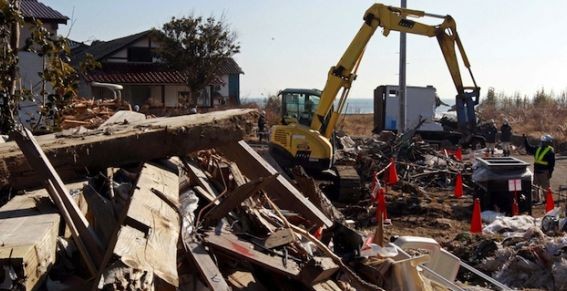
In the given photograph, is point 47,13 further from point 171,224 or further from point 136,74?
point 171,224

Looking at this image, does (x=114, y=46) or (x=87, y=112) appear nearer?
(x=87, y=112)

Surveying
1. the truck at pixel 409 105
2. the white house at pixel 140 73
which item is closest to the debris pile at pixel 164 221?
the truck at pixel 409 105

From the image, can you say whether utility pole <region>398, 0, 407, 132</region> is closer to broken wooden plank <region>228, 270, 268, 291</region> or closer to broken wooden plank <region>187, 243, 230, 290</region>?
broken wooden plank <region>228, 270, 268, 291</region>

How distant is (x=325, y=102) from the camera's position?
1518 centimetres

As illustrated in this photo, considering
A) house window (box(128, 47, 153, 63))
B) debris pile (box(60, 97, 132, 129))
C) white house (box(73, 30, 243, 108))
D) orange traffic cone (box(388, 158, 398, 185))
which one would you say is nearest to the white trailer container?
white house (box(73, 30, 243, 108))

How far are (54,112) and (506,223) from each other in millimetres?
6956

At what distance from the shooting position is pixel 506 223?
34.4 ft

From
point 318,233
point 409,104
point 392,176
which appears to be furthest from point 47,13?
point 318,233

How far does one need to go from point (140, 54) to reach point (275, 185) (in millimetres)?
36946

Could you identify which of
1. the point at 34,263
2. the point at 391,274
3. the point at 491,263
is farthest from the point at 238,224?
the point at 491,263

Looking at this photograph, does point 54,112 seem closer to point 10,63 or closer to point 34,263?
point 10,63

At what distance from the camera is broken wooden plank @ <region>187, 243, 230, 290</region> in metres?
3.91

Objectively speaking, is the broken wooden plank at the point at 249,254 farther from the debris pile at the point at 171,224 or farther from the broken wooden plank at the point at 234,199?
the broken wooden plank at the point at 234,199

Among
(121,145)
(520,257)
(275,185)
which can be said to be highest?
(121,145)
